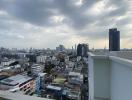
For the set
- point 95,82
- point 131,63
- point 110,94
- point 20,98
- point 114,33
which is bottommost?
point 110,94

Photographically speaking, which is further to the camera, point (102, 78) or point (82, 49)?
point (82, 49)

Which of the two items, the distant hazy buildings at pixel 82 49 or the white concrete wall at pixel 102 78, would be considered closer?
the white concrete wall at pixel 102 78

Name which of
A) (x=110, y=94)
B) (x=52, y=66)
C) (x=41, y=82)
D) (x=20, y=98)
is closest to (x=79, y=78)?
(x=41, y=82)

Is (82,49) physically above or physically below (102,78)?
above

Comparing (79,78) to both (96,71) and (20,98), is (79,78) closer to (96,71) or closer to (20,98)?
(96,71)

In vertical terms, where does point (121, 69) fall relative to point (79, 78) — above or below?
above

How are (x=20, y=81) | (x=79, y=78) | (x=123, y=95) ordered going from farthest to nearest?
(x=79, y=78) < (x=20, y=81) < (x=123, y=95)

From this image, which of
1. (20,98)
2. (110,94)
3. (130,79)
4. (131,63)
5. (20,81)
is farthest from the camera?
(20,81)

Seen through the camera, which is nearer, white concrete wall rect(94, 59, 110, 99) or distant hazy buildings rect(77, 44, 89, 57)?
white concrete wall rect(94, 59, 110, 99)
